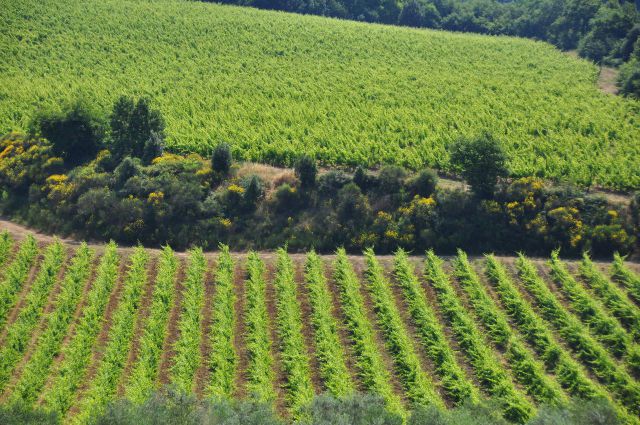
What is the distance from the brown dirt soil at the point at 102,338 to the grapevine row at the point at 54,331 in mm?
1908

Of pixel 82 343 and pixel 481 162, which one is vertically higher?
pixel 481 162

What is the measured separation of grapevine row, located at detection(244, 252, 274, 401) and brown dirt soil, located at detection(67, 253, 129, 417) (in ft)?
25.2

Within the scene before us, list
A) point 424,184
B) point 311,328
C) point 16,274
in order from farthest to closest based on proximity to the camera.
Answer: point 424,184 < point 16,274 < point 311,328

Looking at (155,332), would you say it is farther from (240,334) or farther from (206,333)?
(240,334)

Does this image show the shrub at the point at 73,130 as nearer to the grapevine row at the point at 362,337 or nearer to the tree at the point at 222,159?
the tree at the point at 222,159

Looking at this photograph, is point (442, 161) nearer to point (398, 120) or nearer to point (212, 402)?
point (398, 120)

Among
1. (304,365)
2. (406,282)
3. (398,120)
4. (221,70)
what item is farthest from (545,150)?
(221,70)

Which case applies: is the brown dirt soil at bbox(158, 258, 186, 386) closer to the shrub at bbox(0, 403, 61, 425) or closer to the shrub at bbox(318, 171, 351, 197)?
the shrub at bbox(0, 403, 61, 425)

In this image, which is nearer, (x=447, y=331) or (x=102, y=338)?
(x=102, y=338)

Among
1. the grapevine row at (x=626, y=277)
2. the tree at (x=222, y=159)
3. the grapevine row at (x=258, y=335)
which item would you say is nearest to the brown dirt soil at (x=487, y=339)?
the grapevine row at (x=626, y=277)

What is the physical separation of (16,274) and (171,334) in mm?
11508

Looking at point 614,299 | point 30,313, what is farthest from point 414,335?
point 30,313

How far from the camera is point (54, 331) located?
3288 centimetres

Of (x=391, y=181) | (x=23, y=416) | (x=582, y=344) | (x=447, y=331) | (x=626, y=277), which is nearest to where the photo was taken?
(x=23, y=416)
